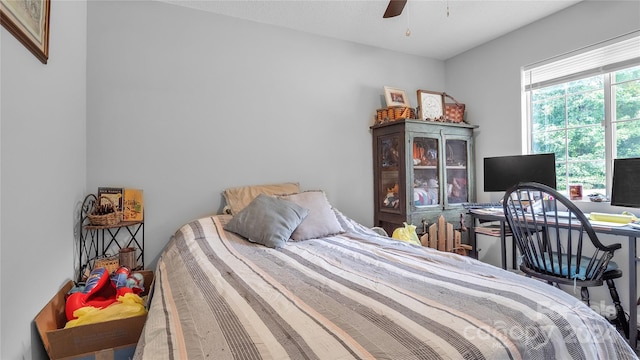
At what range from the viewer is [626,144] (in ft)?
7.81

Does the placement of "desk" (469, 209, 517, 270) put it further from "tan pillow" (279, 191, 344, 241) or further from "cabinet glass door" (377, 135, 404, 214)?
"tan pillow" (279, 191, 344, 241)

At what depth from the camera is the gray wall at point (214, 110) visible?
2.29 metres

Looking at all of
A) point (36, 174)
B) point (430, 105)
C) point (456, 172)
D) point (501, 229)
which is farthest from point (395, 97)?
point (36, 174)

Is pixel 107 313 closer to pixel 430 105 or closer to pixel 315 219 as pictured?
pixel 315 219

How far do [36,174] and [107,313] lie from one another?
2.36 ft

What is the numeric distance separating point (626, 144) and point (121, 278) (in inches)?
148

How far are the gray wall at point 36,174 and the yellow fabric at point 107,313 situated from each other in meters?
0.16

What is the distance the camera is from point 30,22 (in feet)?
4.22

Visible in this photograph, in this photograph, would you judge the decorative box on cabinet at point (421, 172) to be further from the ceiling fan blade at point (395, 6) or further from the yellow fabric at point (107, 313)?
the yellow fabric at point (107, 313)

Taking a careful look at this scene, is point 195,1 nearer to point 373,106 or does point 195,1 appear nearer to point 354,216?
point 373,106

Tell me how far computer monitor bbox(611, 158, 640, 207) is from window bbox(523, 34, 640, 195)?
27 centimetres

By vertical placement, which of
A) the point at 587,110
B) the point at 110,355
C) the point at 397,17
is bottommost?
the point at 110,355

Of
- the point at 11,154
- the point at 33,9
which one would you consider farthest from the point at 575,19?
the point at 11,154

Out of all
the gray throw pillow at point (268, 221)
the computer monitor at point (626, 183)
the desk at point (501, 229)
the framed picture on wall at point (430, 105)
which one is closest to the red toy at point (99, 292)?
the gray throw pillow at point (268, 221)
